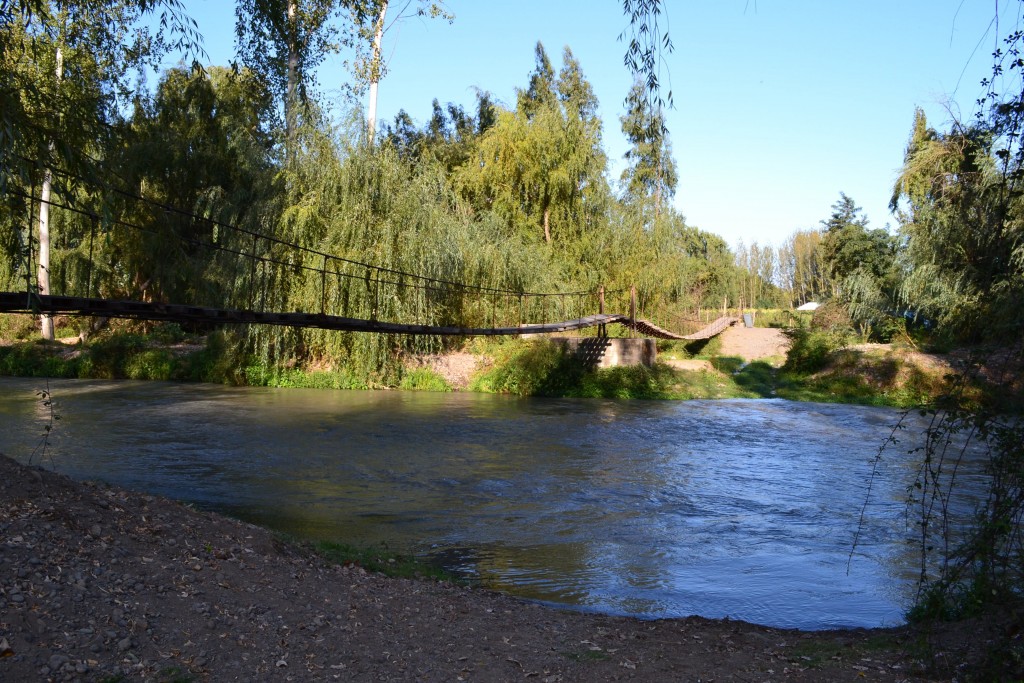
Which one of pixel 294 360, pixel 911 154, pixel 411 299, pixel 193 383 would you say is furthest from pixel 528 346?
pixel 911 154

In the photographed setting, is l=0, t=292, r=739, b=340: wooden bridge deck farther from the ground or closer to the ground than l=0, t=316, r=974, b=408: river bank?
farther from the ground

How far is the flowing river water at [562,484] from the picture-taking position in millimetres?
4812

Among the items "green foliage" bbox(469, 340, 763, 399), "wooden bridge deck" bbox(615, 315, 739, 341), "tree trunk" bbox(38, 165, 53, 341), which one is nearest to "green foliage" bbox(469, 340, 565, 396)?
"green foliage" bbox(469, 340, 763, 399)

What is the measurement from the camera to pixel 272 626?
313 centimetres

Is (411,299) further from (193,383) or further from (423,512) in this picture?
(423,512)

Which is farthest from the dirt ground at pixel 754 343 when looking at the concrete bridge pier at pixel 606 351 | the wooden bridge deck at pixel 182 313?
the wooden bridge deck at pixel 182 313

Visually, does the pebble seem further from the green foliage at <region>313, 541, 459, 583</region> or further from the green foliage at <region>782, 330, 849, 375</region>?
the green foliage at <region>782, 330, 849, 375</region>

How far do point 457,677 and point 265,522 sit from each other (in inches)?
129

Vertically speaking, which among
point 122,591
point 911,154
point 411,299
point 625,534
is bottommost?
point 625,534

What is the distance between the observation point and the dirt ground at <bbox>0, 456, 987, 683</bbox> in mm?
2755

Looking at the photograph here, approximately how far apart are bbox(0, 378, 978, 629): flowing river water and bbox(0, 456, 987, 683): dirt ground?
31.2 inches

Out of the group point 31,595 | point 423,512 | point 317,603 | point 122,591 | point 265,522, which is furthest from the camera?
point 423,512

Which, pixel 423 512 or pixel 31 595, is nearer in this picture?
pixel 31 595

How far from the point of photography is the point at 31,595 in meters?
2.87
